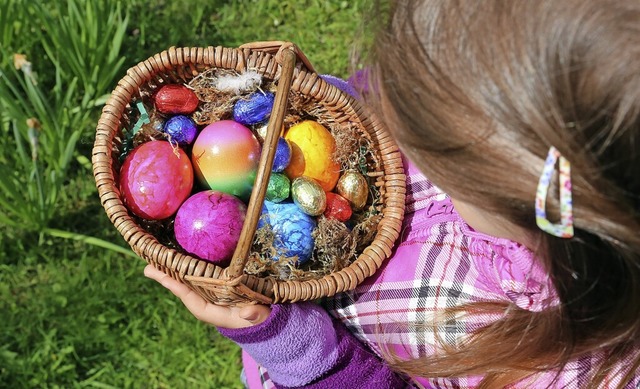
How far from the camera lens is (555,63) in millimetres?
607

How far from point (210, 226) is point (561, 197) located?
61 cm

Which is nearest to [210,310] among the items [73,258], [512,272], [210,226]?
[210,226]

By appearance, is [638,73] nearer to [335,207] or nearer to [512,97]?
[512,97]

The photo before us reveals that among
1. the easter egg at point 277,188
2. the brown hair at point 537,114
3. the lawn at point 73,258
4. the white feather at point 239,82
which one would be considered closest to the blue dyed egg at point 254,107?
the white feather at point 239,82

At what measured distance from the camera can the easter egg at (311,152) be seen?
1.20m

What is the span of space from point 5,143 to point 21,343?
513mm

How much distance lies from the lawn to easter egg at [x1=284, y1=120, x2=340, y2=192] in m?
0.61

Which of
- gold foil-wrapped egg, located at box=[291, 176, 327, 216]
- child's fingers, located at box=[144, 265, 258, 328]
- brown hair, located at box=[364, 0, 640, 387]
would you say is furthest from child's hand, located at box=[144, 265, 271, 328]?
brown hair, located at box=[364, 0, 640, 387]

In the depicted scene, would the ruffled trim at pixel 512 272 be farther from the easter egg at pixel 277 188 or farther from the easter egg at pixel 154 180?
the easter egg at pixel 154 180

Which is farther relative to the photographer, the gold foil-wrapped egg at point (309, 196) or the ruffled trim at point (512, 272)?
the gold foil-wrapped egg at point (309, 196)

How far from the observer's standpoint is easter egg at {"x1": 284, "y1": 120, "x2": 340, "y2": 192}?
1195 millimetres

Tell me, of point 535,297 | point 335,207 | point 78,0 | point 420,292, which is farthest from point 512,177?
point 78,0

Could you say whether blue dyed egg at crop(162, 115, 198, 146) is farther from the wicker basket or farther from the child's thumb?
the child's thumb

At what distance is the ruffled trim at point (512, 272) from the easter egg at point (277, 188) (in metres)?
0.34
